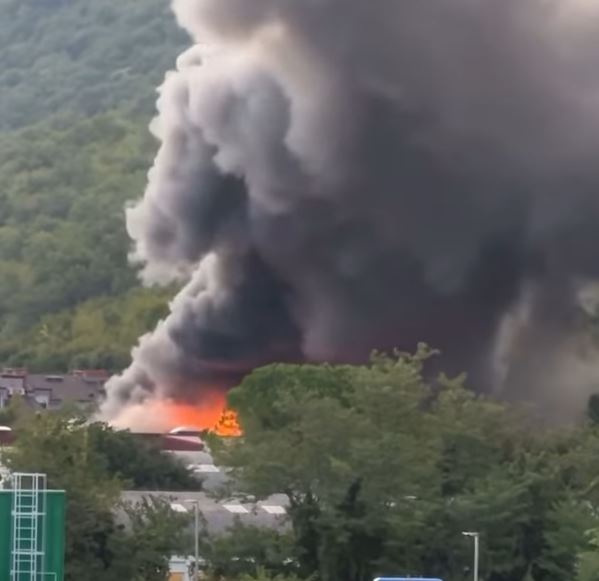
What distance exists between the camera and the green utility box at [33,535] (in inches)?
1451

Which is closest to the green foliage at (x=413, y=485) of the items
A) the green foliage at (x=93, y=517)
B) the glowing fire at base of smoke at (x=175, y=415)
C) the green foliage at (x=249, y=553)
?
the green foliage at (x=249, y=553)

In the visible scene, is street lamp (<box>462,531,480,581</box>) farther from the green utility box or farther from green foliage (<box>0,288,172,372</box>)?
green foliage (<box>0,288,172,372</box>)

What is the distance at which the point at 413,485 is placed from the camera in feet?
183

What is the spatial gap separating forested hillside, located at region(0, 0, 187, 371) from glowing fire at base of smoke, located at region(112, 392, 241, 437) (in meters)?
19.3

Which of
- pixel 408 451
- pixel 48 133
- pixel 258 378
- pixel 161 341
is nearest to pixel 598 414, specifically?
pixel 258 378

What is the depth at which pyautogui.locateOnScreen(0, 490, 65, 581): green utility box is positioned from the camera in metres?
36.8

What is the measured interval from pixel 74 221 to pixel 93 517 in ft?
317

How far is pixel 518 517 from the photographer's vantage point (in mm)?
55438

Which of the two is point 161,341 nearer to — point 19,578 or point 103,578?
point 103,578

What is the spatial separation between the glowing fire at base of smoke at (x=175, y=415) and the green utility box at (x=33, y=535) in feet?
146

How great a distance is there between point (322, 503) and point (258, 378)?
22.9m

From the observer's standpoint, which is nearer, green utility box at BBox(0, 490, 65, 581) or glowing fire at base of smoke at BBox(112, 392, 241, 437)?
green utility box at BBox(0, 490, 65, 581)

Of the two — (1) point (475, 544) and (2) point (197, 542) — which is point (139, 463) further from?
(1) point (475, 544)

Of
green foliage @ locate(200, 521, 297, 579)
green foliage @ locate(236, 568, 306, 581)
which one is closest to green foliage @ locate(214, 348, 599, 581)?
green foliage @ locate(200, 521, 297, 579)
